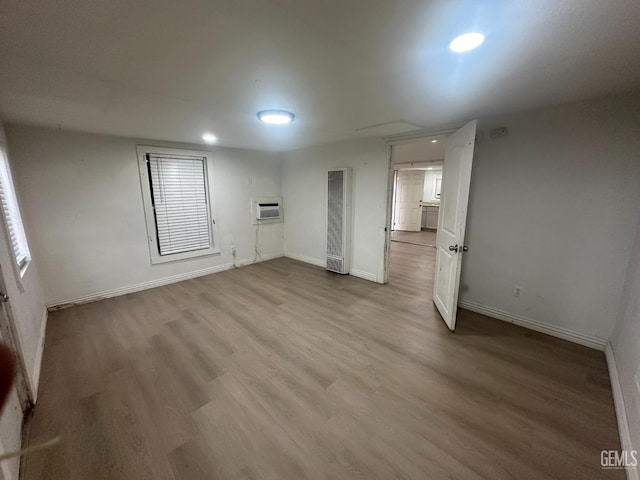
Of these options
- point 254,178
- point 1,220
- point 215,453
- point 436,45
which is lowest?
point 215,453

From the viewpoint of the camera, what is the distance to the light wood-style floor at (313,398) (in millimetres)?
1374

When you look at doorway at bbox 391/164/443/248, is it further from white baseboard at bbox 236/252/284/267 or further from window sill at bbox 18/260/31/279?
window sill at bbox 18/260/31/279

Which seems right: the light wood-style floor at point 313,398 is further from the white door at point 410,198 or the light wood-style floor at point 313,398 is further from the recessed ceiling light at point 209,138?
the white door at point 410,198

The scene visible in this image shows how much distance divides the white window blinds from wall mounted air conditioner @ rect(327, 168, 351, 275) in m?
2.07

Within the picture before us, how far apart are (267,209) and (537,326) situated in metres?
4.31

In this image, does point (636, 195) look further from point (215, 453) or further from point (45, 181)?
→ point (45, 181)

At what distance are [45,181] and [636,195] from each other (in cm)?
573

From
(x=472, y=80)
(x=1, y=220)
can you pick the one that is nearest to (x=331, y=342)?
(x=472, y=80)

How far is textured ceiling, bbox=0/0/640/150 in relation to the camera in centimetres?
108

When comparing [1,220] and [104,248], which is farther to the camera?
Result: [104,248]

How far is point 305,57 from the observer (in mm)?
1445

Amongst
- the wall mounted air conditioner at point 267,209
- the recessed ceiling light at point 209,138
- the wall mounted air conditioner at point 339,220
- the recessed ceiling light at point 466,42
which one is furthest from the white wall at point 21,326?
the wall mounted air conditioner at point 339,220

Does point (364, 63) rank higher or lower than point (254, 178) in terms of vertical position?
higher

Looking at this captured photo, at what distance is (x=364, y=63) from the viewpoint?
1.50 metres
